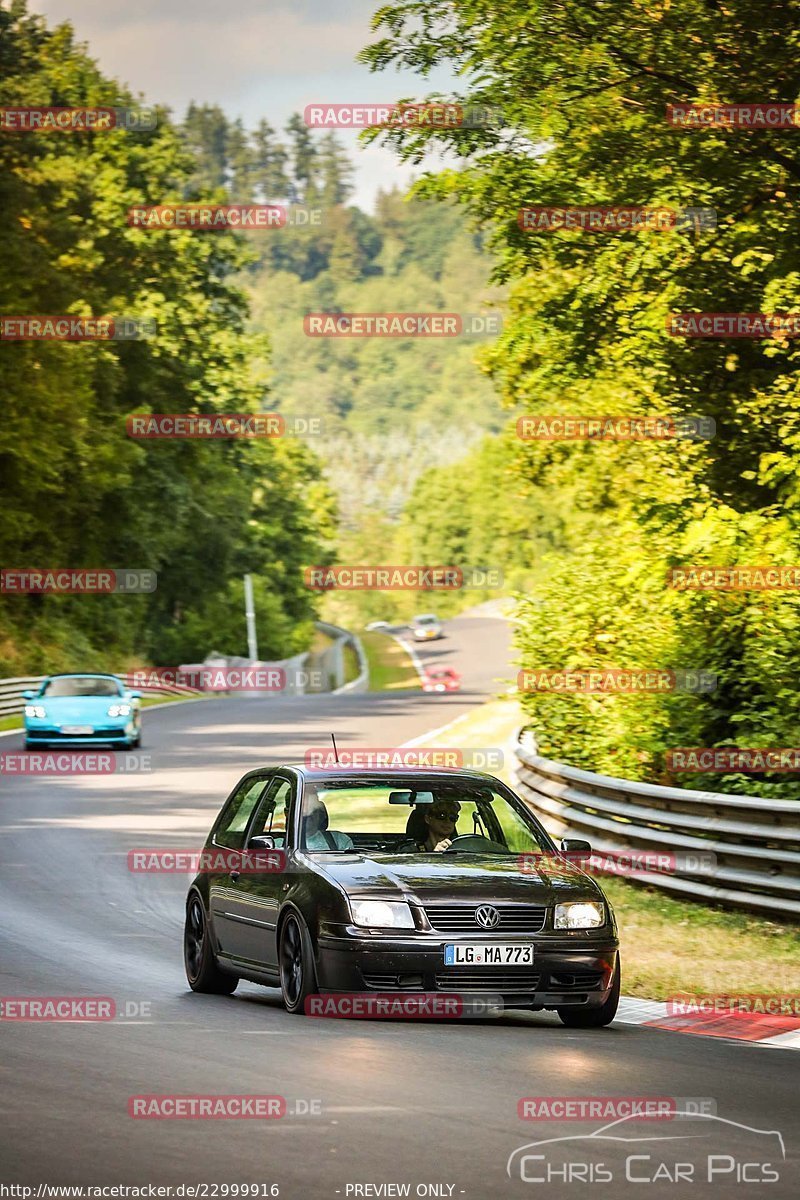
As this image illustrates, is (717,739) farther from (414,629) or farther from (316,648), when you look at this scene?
(316,648)

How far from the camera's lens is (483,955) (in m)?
10.0

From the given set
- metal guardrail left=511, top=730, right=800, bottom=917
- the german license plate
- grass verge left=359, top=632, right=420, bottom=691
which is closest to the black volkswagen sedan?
the german license plate

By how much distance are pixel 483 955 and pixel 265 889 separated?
5.50 feet

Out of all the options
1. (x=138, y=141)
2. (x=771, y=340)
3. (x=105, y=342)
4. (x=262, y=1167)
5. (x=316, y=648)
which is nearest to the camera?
(x=262, y=1167)

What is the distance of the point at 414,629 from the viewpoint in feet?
399

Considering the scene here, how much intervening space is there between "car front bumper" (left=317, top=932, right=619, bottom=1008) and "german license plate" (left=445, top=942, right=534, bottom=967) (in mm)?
24

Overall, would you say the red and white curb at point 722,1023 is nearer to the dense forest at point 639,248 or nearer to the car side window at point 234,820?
the car side window at point 234,820

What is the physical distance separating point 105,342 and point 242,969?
5710 centimetres

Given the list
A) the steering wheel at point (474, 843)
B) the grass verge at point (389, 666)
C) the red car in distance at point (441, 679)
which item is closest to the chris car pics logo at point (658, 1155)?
the steering wheel at point (474, 843)

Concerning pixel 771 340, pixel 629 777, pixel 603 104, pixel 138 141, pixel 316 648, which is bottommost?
pixel 316 648

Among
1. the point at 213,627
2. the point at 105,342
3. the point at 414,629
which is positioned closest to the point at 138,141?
the point at 105,342

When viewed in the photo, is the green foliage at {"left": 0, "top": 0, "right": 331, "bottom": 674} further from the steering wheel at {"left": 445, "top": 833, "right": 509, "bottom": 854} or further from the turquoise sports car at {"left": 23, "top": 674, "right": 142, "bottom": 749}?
the steering wheel at {"left": 445, "top": 833, "right": 509, "bottom": 854}

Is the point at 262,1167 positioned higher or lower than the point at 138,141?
lower

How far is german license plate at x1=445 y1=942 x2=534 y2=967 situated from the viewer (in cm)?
1000
